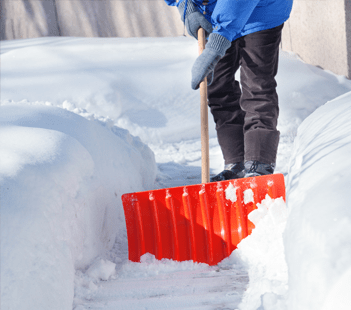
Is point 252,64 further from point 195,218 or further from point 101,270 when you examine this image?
point 101,270

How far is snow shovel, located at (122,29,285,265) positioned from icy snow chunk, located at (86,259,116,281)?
0.15m

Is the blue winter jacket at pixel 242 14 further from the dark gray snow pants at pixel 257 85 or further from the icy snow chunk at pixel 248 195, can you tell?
the icy snow chunk at pixel 248 195

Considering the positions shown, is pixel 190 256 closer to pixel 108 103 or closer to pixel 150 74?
pixel 108 103

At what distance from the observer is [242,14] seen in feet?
5.22

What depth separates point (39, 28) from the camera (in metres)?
6.13

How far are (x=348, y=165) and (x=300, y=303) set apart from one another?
33 cm

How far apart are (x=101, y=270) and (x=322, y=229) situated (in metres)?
0.84

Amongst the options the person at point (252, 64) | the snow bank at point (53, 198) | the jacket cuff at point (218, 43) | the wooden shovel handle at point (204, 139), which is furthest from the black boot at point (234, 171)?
the jacket cuff at point (218, 43)

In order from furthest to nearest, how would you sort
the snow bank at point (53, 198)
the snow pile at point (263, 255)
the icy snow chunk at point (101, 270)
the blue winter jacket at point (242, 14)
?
the blue winter jacket at point (242, 14) → the icy snow chunk at point (101, 270) → the snow pile at point (263, 255) → the snow bank at point (53, 198)

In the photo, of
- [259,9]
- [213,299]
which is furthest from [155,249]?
[259,9]

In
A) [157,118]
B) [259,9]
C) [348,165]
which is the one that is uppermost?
[259,9]

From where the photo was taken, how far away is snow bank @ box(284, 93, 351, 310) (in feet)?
2.06

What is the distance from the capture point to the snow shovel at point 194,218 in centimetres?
147

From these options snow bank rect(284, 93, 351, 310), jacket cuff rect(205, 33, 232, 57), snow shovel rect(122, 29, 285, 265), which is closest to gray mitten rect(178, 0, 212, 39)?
jacket cuff rect(205, 33, 232, 57)
